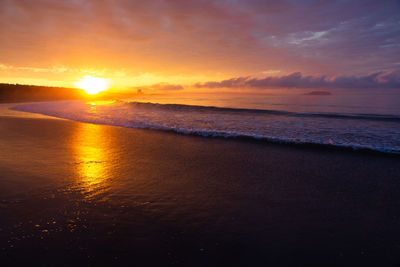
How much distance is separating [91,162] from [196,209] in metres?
3.18

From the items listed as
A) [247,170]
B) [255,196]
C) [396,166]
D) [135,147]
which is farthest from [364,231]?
[135,147]

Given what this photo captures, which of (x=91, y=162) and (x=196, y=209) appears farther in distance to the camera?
(x=91, y=162)

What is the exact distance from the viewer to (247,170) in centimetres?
489

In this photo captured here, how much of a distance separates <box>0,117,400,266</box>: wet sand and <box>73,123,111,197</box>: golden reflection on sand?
0.12 ft

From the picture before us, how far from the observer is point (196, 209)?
10.5 feet

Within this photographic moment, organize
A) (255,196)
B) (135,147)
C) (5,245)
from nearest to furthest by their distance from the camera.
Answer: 1. (5,245)
2. (255,196)
3. (135,147)

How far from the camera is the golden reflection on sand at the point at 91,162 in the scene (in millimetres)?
3832

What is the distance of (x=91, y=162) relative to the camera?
5.11 metres

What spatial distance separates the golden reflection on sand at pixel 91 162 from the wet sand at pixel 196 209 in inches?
1.5

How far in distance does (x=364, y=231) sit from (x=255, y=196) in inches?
58.2

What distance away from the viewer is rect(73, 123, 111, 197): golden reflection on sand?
3.83m

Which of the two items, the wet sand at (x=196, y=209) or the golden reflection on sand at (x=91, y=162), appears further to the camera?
the golden reflection on sand at (x=91, y=162)

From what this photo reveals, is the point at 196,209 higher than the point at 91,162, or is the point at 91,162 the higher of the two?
the point at 91,162

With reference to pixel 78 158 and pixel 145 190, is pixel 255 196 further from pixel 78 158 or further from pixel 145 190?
pixel 78 158
